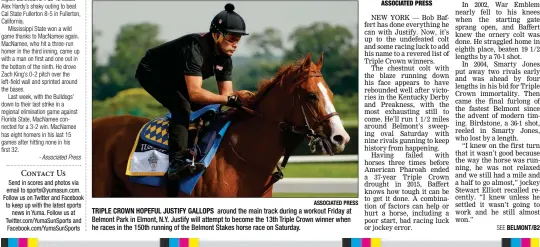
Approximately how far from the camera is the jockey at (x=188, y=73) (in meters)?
7.32

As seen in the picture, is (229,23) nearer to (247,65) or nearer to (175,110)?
(175,110)

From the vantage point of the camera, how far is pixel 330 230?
8.10 m

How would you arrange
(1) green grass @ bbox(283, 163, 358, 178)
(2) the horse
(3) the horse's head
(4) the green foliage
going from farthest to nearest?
(1) green grass @ bbox(283, 163, 358, 178), (4) the green foliage, (2) the horse, (3) the horse's head

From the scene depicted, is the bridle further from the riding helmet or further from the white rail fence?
the white rail fence

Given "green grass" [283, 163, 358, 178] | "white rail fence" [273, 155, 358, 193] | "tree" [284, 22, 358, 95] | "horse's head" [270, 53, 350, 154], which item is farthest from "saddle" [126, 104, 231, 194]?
"green grass" [283, 163, 358, 178]

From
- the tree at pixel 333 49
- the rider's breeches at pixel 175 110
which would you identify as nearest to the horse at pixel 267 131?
the rider's breeches at pixel 175 110

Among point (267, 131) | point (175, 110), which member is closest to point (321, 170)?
point (267, 131)

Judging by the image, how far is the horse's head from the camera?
688cm

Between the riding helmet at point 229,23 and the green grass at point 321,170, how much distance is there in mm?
8402

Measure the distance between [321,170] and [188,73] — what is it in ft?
31.7

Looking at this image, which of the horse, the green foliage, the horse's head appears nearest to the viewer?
the horse's head

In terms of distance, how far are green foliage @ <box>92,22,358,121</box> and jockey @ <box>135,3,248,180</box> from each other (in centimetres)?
516

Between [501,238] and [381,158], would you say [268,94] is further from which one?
[501,238]

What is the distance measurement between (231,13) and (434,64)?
224 cm
